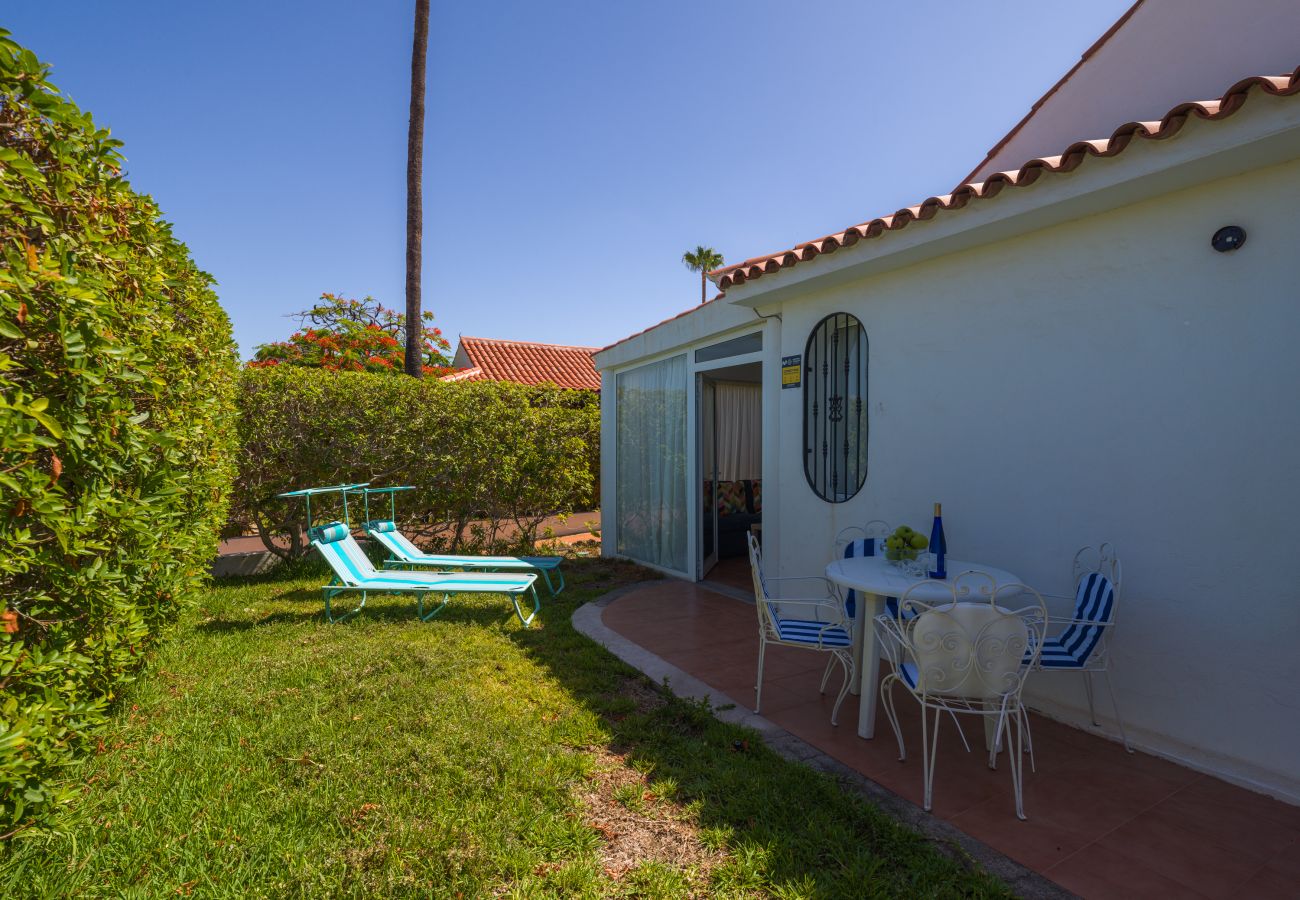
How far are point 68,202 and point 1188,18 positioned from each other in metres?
7.38

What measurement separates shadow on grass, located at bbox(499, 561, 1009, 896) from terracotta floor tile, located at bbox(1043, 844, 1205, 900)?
0.33m

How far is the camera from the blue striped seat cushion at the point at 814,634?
3867 mm

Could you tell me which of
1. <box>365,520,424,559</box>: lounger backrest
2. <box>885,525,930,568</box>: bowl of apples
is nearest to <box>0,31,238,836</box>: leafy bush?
<box>365,520,424,559</box>: lounger backrest

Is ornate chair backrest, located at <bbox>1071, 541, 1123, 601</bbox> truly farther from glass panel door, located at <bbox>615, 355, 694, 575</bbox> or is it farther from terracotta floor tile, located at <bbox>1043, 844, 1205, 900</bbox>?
glass panel door, located at <bbox>615, 355, 694, 575</bbox>

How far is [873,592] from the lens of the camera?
3.38 meters

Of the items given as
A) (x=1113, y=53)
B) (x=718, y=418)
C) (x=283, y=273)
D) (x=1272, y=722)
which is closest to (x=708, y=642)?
(x=1272, y=722)

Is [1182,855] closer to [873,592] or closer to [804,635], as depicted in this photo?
[873,592]

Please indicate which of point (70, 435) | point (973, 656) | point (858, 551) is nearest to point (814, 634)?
point (858, 551)

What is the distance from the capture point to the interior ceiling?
8.10 meters

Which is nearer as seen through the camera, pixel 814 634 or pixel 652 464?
pixel 814 634

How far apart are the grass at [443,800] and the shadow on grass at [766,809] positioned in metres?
0.01

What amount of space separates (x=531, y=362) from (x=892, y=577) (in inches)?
741

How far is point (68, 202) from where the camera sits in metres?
2.54

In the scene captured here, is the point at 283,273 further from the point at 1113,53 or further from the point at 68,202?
the point at 1113,53
